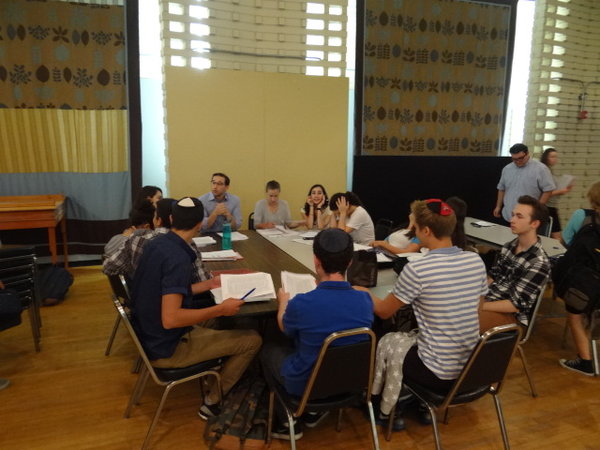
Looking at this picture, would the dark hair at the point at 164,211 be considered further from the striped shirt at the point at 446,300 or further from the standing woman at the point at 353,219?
the standing woman at the point at 353,219

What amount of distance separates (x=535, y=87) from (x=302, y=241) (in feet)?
15.5

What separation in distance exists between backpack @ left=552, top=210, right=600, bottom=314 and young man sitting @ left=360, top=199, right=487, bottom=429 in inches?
48.8

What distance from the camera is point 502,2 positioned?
19.7 feet

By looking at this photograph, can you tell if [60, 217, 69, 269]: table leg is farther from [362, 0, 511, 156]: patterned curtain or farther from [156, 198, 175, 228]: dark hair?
[362, 0, 511, 156]: patterned curtain

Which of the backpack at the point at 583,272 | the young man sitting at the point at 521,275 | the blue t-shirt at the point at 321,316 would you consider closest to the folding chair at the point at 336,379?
the blue t-shirt at the point at 321,316

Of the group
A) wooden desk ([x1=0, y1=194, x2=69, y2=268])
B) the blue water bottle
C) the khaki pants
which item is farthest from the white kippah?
wooden desk ([x1=0, y1=194, x2=69, y2=268])

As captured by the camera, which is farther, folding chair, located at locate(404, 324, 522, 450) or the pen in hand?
the pen in hand

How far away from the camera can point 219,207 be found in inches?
157

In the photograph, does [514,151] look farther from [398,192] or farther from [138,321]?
[138,321]

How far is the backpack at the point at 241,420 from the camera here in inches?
82.7

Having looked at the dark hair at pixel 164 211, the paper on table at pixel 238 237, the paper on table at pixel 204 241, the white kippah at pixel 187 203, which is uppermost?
the white kippah at pixel 187 203

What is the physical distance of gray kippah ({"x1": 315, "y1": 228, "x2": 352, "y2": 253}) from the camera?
175 cm

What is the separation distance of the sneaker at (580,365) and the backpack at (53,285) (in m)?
4.22

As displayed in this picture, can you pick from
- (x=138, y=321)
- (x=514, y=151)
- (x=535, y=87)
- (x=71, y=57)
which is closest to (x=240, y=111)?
(x=71, y=57)
